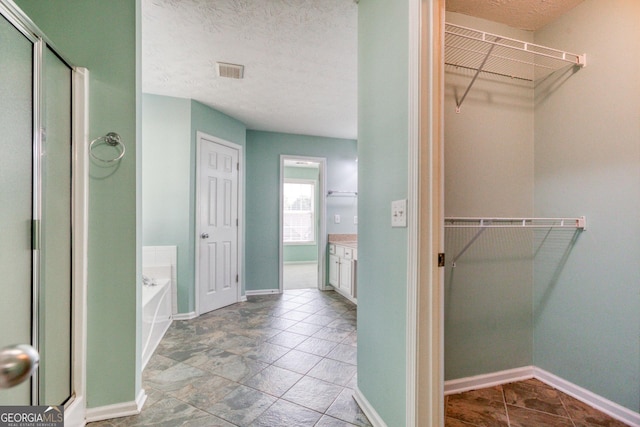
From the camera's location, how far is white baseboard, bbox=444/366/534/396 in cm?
178

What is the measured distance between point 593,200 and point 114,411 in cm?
304

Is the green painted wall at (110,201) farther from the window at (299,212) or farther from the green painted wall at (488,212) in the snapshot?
the window at (299,212)

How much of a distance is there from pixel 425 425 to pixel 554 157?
5.97 ft

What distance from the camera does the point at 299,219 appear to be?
292 inches

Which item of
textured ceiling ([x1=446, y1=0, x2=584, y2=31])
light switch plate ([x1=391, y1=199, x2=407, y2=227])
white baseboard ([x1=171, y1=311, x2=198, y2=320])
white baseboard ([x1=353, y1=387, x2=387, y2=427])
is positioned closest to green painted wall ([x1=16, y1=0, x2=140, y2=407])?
white baseboard ([x1=353, y1=387, x2=387, y2=427])

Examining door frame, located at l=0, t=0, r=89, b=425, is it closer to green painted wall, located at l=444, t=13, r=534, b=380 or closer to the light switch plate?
the light switch plate

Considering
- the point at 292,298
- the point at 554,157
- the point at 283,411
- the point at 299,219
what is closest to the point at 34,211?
the point at 283,411

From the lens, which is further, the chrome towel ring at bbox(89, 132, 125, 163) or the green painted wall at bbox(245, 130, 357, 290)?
the green painted wall at bbox(245, 130, 357, 290)

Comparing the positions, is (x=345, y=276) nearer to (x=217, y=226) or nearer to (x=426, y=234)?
(x=217, y=226)

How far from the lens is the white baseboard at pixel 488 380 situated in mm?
1779

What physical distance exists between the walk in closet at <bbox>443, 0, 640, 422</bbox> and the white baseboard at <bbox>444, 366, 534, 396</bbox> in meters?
0.02

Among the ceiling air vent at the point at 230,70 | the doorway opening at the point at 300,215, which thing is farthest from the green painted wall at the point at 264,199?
the doorway opening at the point at 300,215

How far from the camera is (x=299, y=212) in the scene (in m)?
7.41

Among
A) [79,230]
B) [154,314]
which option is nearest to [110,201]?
[79,230]
